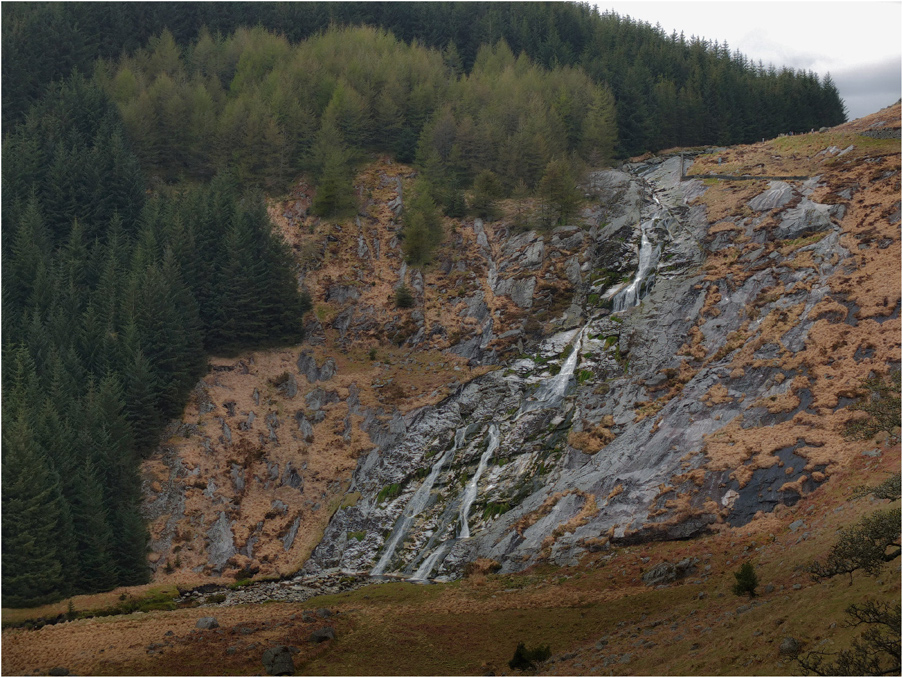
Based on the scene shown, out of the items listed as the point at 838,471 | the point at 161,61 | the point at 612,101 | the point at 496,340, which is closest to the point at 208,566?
the point at 496,340

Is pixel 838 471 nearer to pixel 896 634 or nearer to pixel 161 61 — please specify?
pixel 896 634

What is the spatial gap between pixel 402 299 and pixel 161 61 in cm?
5732

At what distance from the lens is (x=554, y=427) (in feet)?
156

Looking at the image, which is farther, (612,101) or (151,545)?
(612,101)

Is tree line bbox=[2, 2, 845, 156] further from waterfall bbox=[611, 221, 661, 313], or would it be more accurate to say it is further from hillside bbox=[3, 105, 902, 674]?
waterfall bbox=[611, 221, 661, 313]

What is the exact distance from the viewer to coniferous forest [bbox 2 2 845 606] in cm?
4356

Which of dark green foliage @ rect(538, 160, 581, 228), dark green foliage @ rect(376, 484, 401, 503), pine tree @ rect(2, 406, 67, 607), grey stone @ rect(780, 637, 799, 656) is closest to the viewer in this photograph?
grey stone @ rect(780, 637, 799, 656)

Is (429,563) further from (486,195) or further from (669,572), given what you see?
(486,195)

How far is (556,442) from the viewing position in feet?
152

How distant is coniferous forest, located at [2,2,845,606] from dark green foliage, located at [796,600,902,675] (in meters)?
37.2

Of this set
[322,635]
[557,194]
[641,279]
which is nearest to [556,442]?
[641,279]

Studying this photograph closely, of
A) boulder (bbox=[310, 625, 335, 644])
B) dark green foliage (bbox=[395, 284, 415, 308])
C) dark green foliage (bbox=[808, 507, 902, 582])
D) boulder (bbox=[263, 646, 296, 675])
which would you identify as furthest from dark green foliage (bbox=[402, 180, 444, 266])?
dark green foliage (bbox=[808, 507, 902, 582])

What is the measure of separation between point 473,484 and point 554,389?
9.96 metres

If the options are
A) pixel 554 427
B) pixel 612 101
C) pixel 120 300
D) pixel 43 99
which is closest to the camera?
pixel 554 427
